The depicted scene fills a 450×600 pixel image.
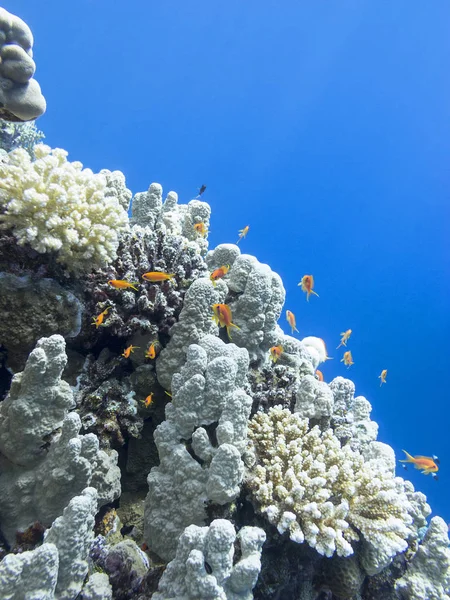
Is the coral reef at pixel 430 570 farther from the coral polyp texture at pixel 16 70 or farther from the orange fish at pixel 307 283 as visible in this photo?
the coral polyp texture at pixel 16 70

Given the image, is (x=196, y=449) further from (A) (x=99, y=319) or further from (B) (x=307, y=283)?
(B) (x=307, y=283)

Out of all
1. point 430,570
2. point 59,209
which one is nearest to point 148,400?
point 59,209

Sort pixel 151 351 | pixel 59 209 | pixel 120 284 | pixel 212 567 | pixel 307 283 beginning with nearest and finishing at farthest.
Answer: pixel 212 567
pixel 59 209
pixel 120 284
pixel 151 351
pixel 307 283

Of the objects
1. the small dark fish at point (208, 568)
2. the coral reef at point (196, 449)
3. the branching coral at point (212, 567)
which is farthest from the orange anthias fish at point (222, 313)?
the small dark fish at point (208, 568)

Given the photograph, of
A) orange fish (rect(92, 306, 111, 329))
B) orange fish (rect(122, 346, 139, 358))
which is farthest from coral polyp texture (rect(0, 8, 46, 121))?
orange fish (rect(122, 346, 139, 358))

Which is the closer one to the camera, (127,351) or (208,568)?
(208,568)

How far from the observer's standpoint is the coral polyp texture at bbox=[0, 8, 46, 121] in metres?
3.97

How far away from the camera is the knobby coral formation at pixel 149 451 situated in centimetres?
238

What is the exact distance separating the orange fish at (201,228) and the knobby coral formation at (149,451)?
4.73 ft

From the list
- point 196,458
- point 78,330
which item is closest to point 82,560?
point 196,458

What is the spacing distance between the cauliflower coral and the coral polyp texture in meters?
1.11

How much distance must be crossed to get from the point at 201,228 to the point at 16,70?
9.33 ft

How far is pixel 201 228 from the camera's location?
5.59 m

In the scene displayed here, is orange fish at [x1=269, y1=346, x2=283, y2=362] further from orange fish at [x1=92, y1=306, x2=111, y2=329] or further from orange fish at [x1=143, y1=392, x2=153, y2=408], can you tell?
orange fish at [x1=92, y1=306, x2=111, y2=329]
